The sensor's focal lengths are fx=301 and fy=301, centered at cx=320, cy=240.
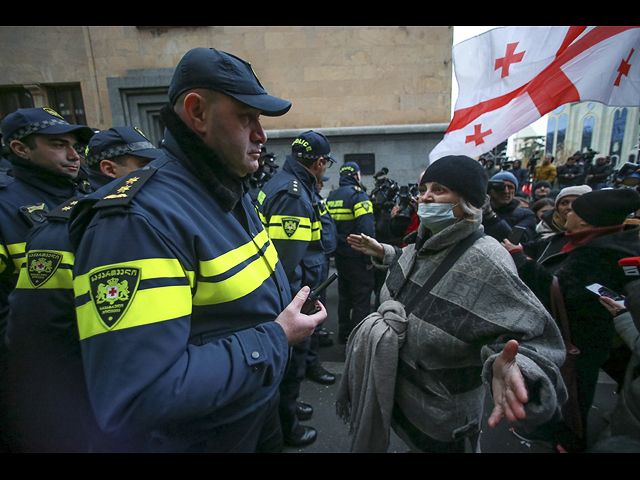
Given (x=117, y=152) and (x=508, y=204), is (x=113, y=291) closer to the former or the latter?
(x=117, y=152)

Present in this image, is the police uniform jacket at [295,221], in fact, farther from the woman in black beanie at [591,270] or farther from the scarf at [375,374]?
the woman in black beanie at [591,270]

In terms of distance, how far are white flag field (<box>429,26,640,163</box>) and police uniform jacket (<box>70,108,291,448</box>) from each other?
238 cm

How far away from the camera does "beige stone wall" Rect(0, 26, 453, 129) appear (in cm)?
807

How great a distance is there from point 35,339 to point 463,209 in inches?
89.9

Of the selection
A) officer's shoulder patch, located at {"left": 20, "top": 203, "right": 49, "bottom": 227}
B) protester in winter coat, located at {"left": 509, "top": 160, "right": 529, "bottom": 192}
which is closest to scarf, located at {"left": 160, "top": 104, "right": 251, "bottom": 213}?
officer's shoulder patch, located at {"left": 20, "top": 203, "right": 49, "bottom": 227}

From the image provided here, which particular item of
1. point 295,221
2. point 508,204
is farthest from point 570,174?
point 295,221

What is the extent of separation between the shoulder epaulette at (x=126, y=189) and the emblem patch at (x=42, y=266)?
27.3 inches

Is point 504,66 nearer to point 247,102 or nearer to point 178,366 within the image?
point 247,102

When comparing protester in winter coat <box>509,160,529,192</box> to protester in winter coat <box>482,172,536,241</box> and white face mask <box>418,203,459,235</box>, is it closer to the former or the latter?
protester in winter coat <box>482,172,536,241</box>

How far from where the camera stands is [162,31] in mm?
8273

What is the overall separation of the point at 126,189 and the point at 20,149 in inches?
76.5

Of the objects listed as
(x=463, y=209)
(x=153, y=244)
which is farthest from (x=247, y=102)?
(x=463, y=209)

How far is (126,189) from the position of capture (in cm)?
98
